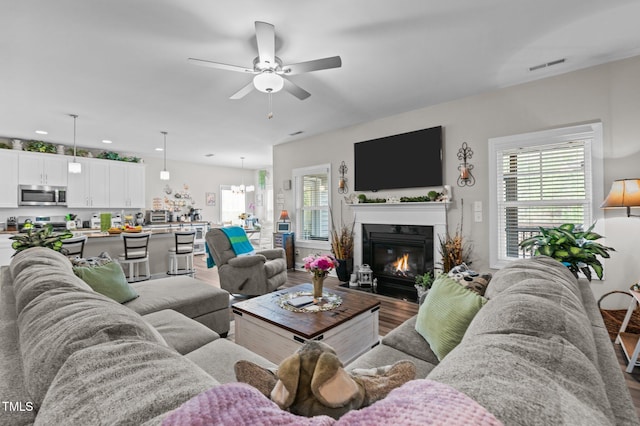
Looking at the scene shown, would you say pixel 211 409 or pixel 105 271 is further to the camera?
pixel 105 271

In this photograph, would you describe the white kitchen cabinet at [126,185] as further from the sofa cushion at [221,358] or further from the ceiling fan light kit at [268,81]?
the sofa cushion at [221,358]

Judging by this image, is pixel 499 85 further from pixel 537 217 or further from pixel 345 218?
pixel 345 218

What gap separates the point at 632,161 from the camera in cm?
274

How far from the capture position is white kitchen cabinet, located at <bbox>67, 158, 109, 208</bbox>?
586cm

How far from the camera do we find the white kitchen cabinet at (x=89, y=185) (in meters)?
5.86

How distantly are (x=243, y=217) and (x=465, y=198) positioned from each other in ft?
21.4

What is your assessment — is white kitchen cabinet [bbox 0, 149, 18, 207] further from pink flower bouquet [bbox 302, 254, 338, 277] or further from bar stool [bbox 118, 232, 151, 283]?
pink flower bouquet [bbox 302, 254, 338, 277]

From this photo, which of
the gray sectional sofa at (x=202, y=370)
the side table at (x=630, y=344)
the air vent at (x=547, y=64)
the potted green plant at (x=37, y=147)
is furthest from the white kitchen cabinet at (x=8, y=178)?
the side table at (x=630, y=344)

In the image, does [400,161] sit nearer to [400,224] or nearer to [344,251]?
[400,224]

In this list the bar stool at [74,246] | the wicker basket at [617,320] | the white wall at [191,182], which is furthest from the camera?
the white wall at [191,182]

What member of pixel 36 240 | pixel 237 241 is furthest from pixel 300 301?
pixel 36 240

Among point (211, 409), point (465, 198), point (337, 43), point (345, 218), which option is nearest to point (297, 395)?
point (211, 409)

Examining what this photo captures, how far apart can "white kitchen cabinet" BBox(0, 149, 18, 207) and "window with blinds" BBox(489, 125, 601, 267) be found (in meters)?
8.04

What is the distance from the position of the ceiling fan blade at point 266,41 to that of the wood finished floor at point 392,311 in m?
2.32
